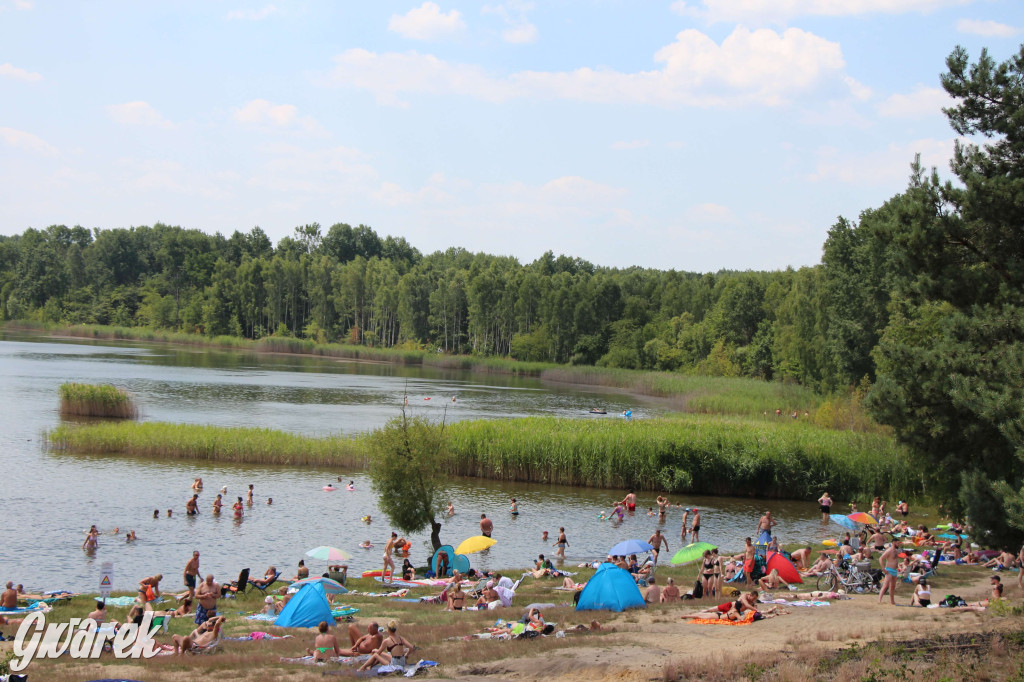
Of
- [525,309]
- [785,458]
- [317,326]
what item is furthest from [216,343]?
[785,458]

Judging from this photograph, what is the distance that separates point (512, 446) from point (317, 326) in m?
111

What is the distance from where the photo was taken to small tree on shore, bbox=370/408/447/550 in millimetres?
23828

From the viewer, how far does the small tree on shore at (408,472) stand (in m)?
23.8

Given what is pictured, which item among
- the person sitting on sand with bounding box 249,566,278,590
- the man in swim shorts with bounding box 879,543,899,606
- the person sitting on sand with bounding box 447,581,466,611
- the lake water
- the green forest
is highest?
the green forest

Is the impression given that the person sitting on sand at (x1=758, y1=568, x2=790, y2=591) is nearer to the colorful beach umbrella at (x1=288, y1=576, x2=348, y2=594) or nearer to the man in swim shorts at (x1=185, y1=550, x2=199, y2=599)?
the colorful beach umbrella at (x1=288, y1=576, x2=348, y2=594)

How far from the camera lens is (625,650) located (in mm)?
14109

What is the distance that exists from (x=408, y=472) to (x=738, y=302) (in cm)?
8646

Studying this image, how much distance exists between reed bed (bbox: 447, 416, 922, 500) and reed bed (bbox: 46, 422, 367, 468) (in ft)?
18.7

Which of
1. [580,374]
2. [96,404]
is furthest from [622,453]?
[580,374]

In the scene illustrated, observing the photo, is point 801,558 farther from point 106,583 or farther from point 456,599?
point 106,583

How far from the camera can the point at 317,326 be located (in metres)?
142

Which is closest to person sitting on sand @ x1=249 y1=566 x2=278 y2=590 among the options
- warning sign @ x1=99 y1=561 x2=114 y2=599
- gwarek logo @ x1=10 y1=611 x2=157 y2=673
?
warning sign @ x1=99 y1=561 x2=114 y2=599

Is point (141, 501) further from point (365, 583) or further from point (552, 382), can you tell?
point (552, 382)

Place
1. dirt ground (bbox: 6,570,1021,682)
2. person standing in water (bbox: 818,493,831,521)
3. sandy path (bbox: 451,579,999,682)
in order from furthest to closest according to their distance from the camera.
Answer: person standing in water (bbox: 818,493,831,521) → sandy path (bbox: 451,579,999,682) → dirt ground (bbox: 6,570,1021,682)
